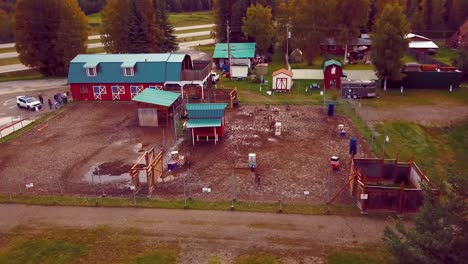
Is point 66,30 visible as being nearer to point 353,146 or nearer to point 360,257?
point 353,146

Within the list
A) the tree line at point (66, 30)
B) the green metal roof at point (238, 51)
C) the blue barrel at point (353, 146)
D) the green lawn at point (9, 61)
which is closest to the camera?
the blue barrel at point (353, 146)

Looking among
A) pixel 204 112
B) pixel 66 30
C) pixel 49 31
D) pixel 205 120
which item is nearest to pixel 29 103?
pixel 66 30

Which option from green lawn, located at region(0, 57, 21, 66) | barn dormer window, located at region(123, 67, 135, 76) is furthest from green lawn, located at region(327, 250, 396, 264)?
green lawn, located at region(0, 57, 21, 66)

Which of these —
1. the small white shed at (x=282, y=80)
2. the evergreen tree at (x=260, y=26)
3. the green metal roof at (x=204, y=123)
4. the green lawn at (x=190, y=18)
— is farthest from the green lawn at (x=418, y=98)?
the green lawn at (x=190, y=18)

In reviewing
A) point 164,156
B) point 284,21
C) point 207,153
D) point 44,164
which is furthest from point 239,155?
point 284,21

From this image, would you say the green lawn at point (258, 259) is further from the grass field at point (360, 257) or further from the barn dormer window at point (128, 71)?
the barn dormer window at point (128, 71)

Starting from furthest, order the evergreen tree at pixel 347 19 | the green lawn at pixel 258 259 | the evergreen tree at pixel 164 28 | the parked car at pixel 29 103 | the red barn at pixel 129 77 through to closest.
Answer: the evergreen tree at pixel 164 28
the evergreen tree at pixel 347 19
the red barn at pixel 129 77
the parked car at pixel 29 103
the green lawn at pixel 258 259
